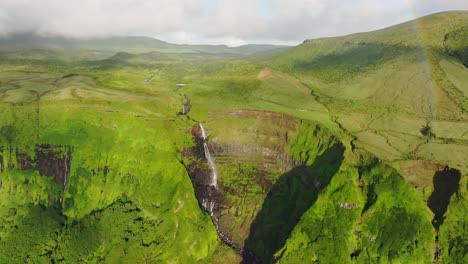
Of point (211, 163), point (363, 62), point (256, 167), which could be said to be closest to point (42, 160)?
point (211, 163)

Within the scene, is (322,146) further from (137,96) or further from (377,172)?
(137,96)

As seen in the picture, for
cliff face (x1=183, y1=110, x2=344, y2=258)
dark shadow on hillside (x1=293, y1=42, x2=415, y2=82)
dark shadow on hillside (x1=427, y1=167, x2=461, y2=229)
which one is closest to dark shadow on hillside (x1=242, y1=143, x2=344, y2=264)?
cliff face (x1=183, y1=110, x2=344, y2=258)

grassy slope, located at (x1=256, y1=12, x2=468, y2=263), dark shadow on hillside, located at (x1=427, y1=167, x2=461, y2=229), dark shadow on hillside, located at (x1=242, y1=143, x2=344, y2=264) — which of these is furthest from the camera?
dark shadow on hillside, located at (x1=242, y1=143, x2=344, y2=264)

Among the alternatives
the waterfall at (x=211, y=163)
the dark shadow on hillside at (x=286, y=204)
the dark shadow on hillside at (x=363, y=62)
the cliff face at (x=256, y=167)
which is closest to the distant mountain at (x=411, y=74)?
the dark shadow on hillside at (x=363, y=62)

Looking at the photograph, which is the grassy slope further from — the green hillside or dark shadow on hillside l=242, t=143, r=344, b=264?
dark shadow on hillside l=242, t=143, r=344, b=264

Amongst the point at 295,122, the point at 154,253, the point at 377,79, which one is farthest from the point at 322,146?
the point at 377,79

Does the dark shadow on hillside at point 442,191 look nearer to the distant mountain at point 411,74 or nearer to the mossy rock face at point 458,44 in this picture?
the distant mountain at point 411,74
